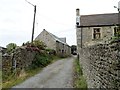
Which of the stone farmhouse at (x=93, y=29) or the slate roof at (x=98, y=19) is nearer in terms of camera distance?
the stone farmhouse at (x=93, y=29)

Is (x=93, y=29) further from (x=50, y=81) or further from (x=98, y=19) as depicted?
(x=50, y=81)

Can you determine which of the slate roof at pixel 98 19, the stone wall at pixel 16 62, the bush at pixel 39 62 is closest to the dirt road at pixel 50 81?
the stone wall at pixel 16 62

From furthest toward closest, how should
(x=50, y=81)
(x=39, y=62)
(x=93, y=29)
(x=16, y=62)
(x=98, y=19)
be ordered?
(x=98, y=19) < (x=93, y=29) < (x=39, y=62) < (x=16, y=62) < (x=50, y=81)

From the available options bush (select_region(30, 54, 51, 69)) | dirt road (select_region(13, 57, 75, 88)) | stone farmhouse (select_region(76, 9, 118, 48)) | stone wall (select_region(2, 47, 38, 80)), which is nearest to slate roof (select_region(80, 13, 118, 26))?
stone farmhouse (select_region(76, 9, 118, 48))

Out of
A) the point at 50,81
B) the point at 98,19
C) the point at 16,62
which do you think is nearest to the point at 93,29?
the point at 98,19

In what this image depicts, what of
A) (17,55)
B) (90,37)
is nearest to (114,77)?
(17,55)

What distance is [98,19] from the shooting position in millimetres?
37688

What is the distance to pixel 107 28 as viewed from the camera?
35.0 meters

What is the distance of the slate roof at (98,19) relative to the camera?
35.8 m

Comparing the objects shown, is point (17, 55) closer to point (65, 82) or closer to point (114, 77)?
point (65, 82)

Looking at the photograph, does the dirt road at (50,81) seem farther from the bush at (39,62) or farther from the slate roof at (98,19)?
the slate roof at (98,19)

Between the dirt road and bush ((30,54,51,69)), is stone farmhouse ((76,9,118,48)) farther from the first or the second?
the dirt road

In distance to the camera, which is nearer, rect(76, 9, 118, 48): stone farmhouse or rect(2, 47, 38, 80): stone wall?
rect(2, 47, 38, 80): stone wall

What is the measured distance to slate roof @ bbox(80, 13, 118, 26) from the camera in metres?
35.8
